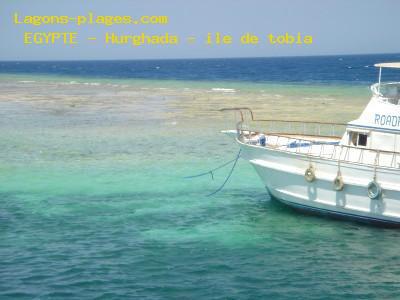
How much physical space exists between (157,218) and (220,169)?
7.31 meters

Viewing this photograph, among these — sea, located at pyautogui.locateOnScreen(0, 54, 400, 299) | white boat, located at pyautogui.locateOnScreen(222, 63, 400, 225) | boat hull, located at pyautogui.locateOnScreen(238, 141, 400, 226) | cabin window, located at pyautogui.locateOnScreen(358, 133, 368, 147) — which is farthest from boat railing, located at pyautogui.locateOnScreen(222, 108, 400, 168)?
sea, located at pyautogui.locateOnScreen(0, 54, 400, 299)

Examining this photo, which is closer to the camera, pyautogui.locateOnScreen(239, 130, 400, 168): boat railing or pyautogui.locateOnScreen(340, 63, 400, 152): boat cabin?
pyautogui.locateOnScreen(239, 130, 400, 168): boat railing

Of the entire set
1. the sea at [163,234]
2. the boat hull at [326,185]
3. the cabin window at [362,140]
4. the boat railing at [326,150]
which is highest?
the cabin window at [362,140]

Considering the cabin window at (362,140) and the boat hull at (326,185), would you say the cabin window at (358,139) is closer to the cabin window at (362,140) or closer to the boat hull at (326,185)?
the cabin window at (362,140)

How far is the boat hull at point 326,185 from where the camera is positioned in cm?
1690

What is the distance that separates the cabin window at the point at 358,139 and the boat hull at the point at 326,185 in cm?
151

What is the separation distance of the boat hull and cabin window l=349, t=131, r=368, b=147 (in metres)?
1.51

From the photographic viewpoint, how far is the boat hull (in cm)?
1690

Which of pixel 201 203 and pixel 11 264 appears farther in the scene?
pixel 201 203

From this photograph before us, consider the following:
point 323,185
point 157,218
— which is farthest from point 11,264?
point 323,185

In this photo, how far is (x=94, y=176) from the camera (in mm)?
24109

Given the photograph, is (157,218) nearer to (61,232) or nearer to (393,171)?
(61,232)

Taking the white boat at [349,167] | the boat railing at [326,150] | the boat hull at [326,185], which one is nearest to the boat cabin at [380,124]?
the white boat at [349,167]

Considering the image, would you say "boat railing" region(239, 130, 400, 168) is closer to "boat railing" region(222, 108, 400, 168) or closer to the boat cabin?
"boat railing" region(222, 108, 400, 168)
